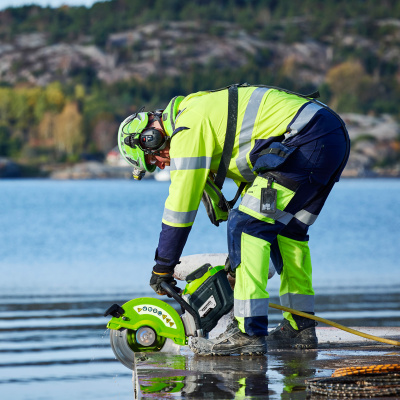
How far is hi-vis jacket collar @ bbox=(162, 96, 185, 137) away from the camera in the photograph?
575 centimetres

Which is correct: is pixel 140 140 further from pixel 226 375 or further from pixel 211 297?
pixel 226 375

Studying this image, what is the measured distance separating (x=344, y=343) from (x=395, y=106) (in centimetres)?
18009

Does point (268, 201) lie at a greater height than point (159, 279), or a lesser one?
greater

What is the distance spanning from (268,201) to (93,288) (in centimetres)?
1016

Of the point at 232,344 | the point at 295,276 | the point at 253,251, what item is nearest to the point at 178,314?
the point at 232,344

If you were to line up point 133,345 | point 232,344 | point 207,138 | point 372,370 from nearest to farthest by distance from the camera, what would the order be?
1. point 372,370
2. point 207,138
3. point 232,344
4. point 133,345

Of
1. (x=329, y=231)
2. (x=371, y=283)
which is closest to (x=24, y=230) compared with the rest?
(x=329, y=231)

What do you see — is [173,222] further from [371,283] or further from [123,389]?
[371,283]

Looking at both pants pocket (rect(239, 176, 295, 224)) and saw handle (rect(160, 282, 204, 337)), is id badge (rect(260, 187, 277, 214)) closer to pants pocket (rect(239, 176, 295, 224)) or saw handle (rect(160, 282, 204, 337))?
pants pocket (rect(239, 176, 295, 224))

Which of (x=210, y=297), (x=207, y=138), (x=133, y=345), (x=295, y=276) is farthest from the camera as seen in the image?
(x=295, y=276)

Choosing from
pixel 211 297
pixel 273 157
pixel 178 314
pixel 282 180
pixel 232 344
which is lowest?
pixel 232 344

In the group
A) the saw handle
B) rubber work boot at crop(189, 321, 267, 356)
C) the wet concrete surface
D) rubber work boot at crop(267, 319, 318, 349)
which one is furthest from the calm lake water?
the wet concrete surface

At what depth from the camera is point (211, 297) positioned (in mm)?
5871

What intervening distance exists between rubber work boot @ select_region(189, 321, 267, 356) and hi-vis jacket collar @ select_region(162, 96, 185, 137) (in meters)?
1.29
